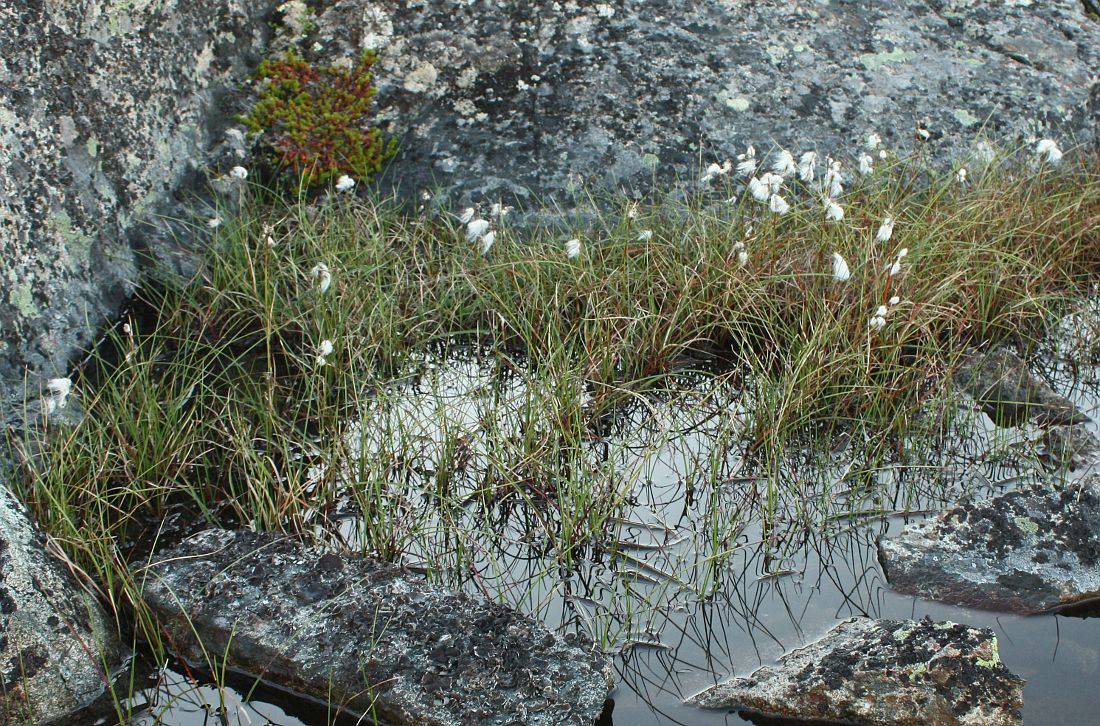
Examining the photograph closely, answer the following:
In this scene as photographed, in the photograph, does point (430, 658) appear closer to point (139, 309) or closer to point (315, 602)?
point (315, 602)

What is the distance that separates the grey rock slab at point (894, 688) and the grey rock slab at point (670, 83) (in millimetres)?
2978

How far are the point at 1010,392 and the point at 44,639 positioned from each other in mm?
3383

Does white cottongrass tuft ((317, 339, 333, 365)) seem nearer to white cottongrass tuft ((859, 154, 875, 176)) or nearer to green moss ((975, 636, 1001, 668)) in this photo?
green moss ((975, 636, 1001, 668))

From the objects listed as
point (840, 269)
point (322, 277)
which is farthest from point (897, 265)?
point (322, 277)

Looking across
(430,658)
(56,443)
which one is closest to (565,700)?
(430,658)

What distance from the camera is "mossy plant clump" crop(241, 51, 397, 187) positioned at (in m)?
4.97

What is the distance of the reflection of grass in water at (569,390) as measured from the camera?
3.09m

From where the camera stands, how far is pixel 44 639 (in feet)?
8.36

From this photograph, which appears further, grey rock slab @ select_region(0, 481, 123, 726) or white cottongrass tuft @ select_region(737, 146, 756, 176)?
white cottongrass tuft @ select_region(737, 146, 756, 176)

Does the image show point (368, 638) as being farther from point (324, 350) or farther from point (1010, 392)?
point (1010, 392)

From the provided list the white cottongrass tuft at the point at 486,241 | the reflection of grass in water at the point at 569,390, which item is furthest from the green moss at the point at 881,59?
the white cottongrass tuft at the point at 486,241

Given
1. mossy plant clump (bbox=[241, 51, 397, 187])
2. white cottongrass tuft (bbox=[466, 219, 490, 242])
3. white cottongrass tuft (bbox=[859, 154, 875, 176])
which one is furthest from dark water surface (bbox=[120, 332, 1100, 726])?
mossy plant clump (bbox=[241, 51, 397, 187])

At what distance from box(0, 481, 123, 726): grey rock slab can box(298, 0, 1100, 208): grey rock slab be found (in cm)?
285

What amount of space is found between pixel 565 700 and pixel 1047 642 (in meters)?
1.32
